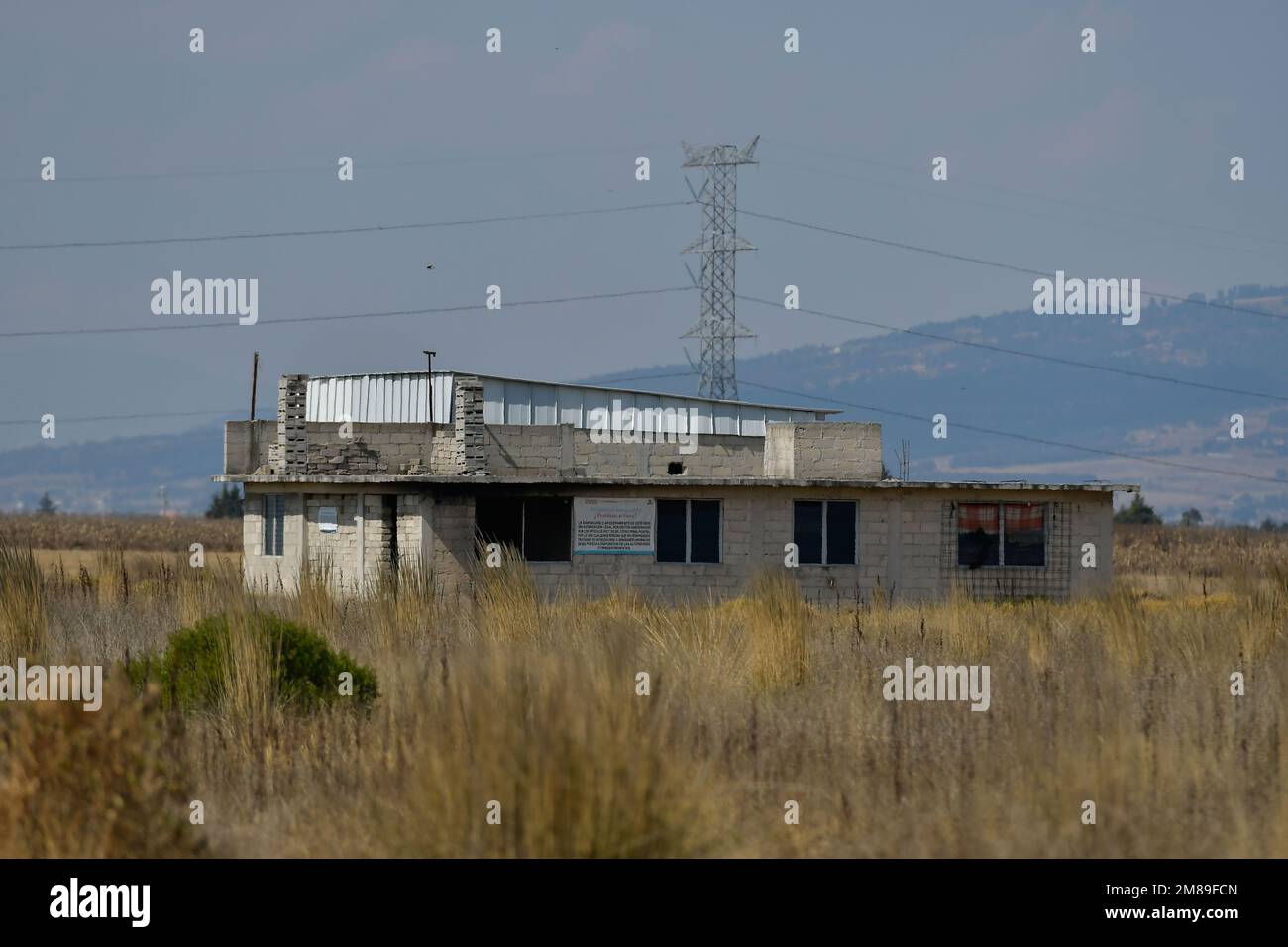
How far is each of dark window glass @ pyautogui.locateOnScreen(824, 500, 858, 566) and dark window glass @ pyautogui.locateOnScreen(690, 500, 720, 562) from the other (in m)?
1.96

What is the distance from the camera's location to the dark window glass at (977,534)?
2844cm

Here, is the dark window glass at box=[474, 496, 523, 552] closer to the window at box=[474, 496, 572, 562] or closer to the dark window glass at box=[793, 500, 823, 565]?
the window at box=[474, 496, 572, 562]

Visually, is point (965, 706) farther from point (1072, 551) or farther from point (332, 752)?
point (1072, 551)

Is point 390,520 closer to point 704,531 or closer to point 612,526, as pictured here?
point 612,526

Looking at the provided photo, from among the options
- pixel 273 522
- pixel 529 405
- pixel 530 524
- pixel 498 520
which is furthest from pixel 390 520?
pixel 529 405

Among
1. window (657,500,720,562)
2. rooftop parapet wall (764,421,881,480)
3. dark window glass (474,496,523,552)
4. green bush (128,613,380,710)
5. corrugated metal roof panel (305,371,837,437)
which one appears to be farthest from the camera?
corrugated metal roof panel (305,371,837,437)

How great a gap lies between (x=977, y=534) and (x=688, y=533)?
16.8ft

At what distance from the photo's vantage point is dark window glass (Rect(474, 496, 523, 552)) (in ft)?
92.7

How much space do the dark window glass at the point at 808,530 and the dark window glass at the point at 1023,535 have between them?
3301 millimetres

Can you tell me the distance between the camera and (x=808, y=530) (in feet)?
92.2

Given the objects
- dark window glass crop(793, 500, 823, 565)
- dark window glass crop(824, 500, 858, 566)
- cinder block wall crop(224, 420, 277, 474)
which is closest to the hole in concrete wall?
cinder block wall crop(224, 420, 277, 474)
